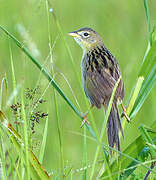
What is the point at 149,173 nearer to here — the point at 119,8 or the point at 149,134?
the point at 149,134

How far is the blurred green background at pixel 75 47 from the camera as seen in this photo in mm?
5238

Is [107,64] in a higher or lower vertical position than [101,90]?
higher

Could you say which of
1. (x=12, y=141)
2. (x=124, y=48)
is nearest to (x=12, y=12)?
(x=124, y=48)

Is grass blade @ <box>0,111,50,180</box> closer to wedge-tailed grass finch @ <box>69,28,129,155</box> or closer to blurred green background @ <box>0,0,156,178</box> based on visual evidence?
wedge-tailed grass finch @ <box>69,28,129,155</box>

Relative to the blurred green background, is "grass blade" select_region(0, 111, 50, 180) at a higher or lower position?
lower

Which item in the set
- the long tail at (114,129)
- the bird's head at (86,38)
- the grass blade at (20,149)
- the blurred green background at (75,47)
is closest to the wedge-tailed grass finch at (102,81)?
the long tail at (114,129)

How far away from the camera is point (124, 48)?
633 cm

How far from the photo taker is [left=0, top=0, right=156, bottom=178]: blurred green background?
524 cm

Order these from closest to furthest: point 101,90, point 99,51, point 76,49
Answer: point 101,90, point 99,51, point 76,49

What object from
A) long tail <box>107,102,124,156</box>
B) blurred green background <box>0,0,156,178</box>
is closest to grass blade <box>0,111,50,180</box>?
long tail <box>107,102,124,156</box>

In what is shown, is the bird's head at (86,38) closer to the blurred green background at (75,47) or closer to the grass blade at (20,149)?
the blurred green background at (75,47)

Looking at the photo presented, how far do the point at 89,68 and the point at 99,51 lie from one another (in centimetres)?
42

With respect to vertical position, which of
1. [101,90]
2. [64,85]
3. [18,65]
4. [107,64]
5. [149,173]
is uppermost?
[18,65]

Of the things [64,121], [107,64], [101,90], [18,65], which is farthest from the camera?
[18,65]
